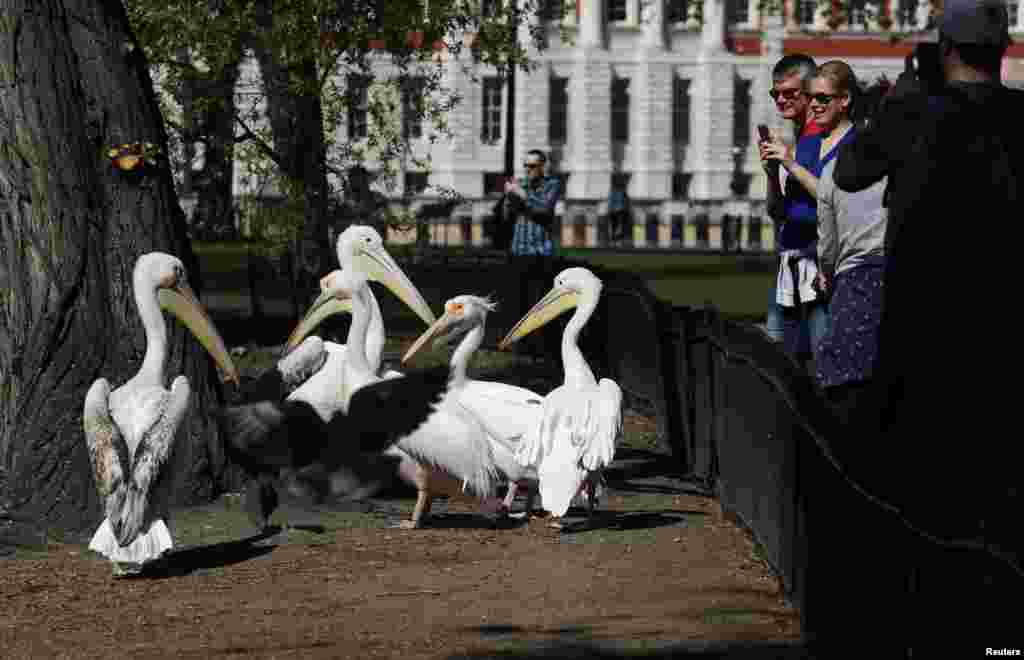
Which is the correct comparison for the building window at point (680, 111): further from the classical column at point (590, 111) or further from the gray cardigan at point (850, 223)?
the gray cardigan at point (850, 223)

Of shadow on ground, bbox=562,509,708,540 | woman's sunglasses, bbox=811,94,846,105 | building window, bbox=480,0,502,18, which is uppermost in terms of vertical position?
building window, bbox=480,0,502,18

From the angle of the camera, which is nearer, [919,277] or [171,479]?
[919,277]

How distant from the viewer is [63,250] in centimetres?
1111

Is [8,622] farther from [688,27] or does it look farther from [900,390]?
[688,27]

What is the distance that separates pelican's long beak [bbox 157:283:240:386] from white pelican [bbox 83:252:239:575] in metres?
0.57

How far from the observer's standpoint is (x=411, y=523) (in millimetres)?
10805

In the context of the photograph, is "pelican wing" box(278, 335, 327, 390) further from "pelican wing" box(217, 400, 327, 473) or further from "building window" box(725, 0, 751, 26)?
"building window" box(725, 0, 751, 26)

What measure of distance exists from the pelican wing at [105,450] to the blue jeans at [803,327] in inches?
123

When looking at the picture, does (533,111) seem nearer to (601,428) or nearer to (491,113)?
(491,113)

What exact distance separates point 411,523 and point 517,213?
11.2 m

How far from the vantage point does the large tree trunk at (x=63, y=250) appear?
1095 cm

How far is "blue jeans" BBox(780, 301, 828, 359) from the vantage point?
411 inches

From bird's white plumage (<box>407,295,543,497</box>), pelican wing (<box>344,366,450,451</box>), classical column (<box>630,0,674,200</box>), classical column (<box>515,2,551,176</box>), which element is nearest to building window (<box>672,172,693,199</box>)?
classical column (<box>630,0,674,200</box>)

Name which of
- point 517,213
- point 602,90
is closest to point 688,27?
point 602,90
